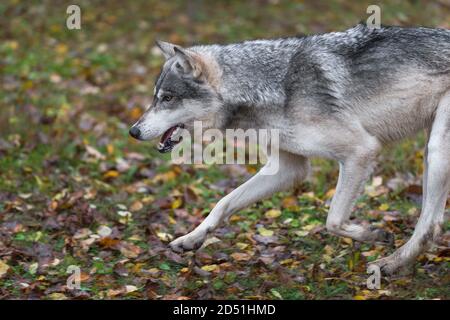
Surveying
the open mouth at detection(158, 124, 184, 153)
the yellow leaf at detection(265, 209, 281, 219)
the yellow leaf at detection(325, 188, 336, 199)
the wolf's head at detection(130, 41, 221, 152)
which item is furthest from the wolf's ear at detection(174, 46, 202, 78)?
the yellow leaf at detection(325, 188, 336, 199)

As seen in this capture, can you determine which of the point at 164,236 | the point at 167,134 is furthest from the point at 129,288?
the point at 167,134

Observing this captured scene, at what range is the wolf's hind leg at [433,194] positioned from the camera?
17.9ft

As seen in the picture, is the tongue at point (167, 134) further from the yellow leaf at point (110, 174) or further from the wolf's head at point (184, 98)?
the yellow leaf at point (110, 174)

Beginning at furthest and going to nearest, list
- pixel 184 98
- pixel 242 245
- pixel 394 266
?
1. pixel 242 245
2. pixel 184 98
3. pixel 394 266

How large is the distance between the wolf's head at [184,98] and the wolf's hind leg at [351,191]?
3.80ft

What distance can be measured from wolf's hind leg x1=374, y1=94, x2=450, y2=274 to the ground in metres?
0.15

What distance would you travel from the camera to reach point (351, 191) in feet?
18.7

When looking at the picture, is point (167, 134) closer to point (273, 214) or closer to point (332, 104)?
point (332, 104)

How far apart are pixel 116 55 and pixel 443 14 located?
6.17m

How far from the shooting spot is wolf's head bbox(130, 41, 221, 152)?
5973 mm

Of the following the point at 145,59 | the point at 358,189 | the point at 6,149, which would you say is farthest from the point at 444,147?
the point at 145,59

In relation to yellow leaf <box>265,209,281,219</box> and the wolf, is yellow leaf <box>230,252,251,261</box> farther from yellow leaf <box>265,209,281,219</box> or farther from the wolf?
yellow leaf <box>265,209,281,219</box>

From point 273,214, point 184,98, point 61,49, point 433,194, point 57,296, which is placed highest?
point 61,49

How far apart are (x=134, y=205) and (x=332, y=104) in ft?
8.68
